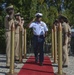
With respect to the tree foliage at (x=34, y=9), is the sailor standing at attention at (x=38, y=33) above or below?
below

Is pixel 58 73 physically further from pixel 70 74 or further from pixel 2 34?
pixel 2 34

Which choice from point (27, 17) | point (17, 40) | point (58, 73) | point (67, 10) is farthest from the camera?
point (67, 10)

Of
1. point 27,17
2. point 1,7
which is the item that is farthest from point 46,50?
point 1,7

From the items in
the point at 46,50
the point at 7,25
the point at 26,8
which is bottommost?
the point at 46,50

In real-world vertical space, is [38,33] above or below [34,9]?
below

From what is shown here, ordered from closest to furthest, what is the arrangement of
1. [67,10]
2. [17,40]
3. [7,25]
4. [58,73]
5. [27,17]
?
[58,73]
[7,25]
[17,40]
[27,17]
[67,10]

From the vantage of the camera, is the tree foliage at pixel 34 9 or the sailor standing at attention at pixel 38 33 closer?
the sailor standing at attention at pixel 38 33

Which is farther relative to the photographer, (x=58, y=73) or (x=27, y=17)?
(x=27, y=17)

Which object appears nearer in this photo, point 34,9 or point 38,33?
point 38,33

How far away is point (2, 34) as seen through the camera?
70.3 feet

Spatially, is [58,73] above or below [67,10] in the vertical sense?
below

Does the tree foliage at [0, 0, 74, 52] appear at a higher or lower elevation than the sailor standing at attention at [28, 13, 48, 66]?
higher

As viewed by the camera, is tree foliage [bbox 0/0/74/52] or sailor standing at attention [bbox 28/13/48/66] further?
→ tree foliage [bbox 0/0/74/52]

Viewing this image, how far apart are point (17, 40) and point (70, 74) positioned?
3875 millimetres
